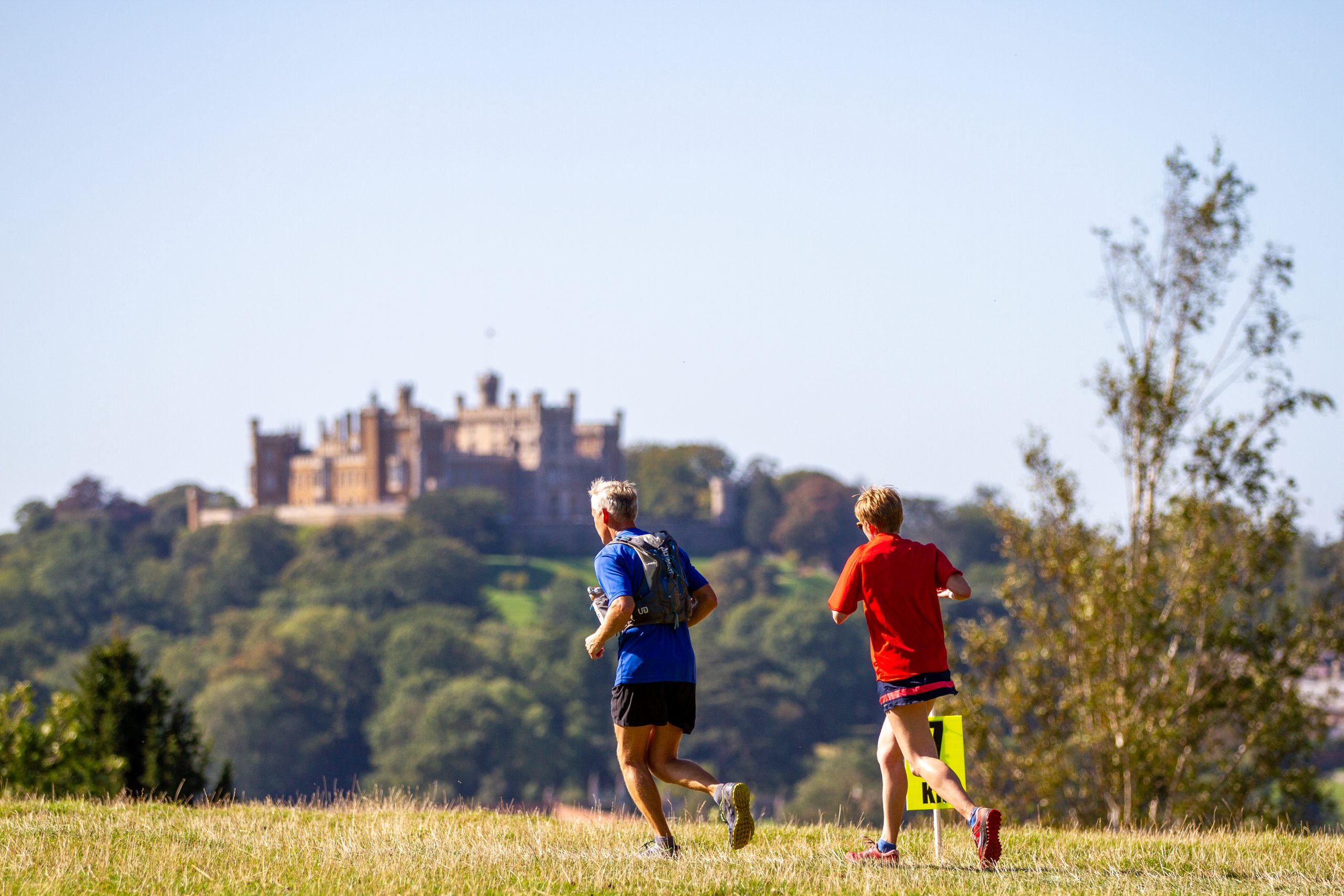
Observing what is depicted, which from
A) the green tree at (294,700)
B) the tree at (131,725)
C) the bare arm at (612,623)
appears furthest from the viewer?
the green tree at (294,700)

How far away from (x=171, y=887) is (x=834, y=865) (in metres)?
2.39

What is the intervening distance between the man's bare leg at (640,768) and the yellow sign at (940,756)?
98 cm

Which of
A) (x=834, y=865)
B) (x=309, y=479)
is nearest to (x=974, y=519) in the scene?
(x=309, y=479)

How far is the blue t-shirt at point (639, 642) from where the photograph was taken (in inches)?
237

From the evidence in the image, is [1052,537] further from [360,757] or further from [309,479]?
[309,479]

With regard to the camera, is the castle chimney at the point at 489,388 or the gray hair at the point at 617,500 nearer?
the gray hair at the point at 617,500

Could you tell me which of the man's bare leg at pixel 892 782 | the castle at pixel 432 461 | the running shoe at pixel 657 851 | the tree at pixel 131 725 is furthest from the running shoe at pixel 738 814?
the castle at pixel 432 461

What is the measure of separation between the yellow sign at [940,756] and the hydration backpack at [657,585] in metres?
1.12

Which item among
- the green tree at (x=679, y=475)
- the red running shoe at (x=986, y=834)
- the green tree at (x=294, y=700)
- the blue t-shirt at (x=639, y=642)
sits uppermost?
the green tree at (x=679, y=475)

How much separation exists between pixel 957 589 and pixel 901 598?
0.23 m

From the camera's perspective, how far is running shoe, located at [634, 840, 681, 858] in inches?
243

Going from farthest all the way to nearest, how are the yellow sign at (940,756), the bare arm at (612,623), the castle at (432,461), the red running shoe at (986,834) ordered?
the castle at (432,461) → the yellow sign at (940,756) → the red running shoe at (986,834) → the bare arm at (612,623)

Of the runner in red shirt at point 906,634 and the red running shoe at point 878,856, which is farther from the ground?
the runner in red shirt at point 906,634

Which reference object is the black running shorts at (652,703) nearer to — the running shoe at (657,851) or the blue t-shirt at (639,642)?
the blue t-shirt at (639,642)
